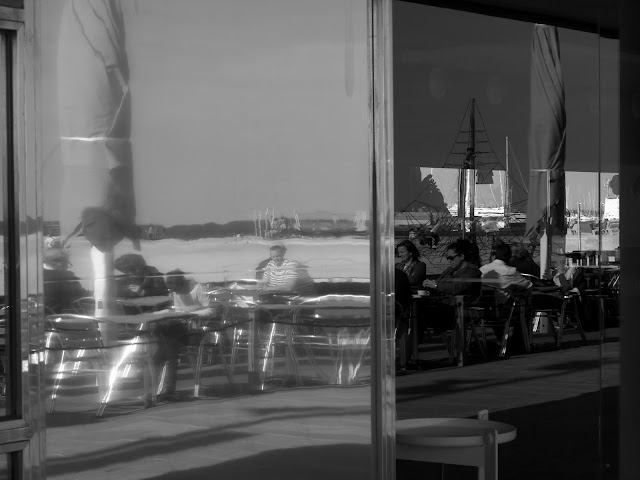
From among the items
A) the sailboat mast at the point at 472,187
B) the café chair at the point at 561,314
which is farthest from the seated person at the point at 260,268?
the café chair at the point at 561,314

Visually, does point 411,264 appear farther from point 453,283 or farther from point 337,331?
point 337,331

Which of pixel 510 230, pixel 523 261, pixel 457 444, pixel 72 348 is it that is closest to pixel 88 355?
pixel 72 348

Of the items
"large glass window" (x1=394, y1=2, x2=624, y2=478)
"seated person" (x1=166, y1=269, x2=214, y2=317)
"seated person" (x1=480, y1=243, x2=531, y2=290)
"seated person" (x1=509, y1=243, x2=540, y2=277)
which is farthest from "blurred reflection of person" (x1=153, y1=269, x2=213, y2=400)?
"seated person" (x1=509, y1=243, x2=540, y2=277)

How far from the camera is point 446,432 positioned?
3.50m

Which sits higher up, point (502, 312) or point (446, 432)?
point (502, 312)

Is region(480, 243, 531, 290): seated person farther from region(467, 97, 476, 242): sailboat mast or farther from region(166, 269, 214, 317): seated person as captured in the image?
region(166, 269, 214, 317): seated person

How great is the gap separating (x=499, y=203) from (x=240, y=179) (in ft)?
8.89

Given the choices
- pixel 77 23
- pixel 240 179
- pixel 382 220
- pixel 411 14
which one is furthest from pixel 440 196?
pixel 77 23

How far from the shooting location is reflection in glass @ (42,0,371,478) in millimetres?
2777

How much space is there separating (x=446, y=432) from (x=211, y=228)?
1044 millimetres

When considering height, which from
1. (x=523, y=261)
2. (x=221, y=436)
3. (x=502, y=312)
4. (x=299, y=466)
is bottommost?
(x=299, y=466)

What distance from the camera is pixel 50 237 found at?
2.72 metres

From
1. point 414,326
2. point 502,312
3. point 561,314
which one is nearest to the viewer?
point 414,326

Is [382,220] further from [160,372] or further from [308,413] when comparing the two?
[160,372]
